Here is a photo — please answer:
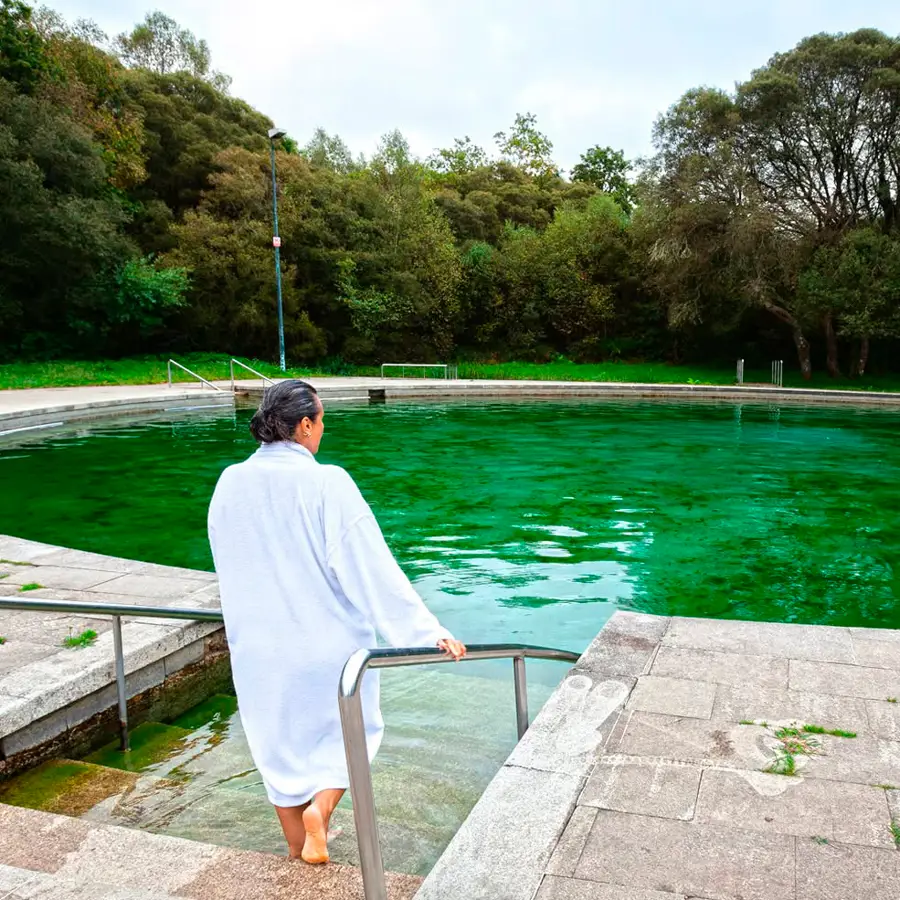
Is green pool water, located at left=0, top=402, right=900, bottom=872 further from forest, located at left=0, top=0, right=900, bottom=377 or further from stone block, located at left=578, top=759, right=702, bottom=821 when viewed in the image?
forest, located at left=0, top=0, right=900, bottom=377

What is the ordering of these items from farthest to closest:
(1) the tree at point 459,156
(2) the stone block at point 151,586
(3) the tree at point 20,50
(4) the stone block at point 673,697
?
(1) the tree at point 459,156
(3) the tree at point 20,50
(2) the stone block at point 151,586
(4) the stone block at point 673,697

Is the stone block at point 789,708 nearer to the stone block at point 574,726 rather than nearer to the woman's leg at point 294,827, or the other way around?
the stone block at point 574,726

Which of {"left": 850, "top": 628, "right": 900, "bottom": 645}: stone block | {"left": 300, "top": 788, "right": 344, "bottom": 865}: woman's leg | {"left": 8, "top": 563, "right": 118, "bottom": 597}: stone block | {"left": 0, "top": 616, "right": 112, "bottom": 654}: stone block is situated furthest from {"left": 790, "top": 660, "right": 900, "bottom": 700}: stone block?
{"left": 8, "top": 563, "right": 118, "bottom": 597}: stone block

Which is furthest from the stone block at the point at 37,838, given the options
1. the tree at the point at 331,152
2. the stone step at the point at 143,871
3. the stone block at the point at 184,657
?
the tree at the point at 331,152

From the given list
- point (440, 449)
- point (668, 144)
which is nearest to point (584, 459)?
point (440, 449)

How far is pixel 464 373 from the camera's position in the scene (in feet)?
98.7

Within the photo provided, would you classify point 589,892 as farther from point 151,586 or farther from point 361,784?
point 151,586

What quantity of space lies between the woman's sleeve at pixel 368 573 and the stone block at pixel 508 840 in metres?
0.65

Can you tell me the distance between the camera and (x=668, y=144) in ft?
84.0

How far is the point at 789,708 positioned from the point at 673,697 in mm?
457

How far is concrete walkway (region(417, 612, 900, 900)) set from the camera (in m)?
2.18

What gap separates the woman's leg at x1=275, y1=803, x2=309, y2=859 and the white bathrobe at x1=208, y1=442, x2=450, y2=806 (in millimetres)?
44

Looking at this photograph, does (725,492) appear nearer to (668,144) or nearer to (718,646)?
(718,646)

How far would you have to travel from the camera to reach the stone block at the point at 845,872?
6.91ft
